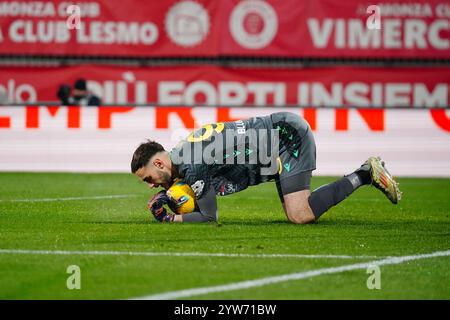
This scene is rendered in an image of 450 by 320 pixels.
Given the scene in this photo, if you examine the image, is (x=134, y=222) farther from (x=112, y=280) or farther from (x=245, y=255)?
(x=112, y=280)

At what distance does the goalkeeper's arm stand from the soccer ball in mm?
56

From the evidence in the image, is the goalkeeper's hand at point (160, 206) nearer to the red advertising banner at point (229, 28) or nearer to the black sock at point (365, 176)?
the black sock at point (365, 176)

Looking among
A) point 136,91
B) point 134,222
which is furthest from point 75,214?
point 136,91

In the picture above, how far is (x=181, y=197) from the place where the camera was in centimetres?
934

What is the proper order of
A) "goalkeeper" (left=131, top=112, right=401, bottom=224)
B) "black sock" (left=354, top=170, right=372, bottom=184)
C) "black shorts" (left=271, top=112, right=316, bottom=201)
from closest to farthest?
"goalkeeper" (left=131, top=112, right=401, bottom=224), "black shorts" (left=271, top=112, right=316, bottom=201), "black sock" (left=354, top=170, right=372, bottom=184)

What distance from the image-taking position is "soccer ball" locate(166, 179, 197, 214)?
9.24m

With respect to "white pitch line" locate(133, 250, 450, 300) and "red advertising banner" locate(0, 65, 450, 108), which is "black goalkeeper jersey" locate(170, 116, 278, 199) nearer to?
"white pitch line" locate(133, 250, 450, 300)

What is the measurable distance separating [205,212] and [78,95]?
10.9 m

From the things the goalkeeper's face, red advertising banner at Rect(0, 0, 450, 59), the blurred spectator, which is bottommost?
the goalkeeper's face

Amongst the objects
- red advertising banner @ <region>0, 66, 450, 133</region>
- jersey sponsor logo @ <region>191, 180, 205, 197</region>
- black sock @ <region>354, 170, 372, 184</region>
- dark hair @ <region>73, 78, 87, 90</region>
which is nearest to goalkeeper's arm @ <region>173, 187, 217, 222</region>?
jersey sponsor logo @ <region>191, 180, 205, 197</region>

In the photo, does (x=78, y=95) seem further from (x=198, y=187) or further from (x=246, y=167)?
(x=198, y=187)

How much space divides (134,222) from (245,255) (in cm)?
255

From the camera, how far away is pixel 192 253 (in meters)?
7.69

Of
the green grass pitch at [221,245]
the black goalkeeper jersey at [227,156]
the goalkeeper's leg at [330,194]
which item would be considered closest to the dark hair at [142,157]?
the black goalkeeper jersey at [227,156]
